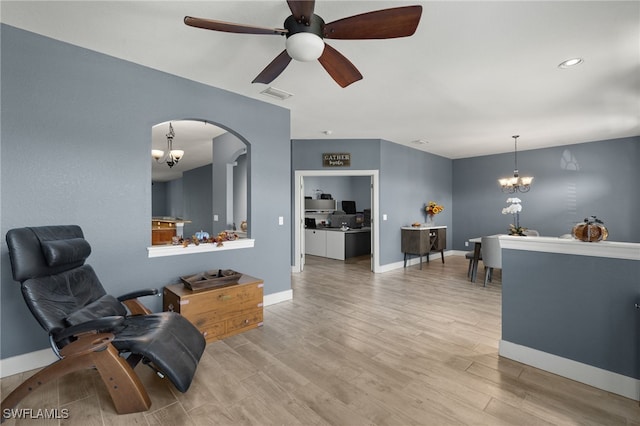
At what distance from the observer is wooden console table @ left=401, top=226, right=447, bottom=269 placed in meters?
6.10

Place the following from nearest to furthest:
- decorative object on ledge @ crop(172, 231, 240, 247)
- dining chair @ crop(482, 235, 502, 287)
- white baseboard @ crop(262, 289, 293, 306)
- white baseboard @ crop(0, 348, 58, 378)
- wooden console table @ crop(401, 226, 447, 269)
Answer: white baseboard @ crop(0, 348, 58, 378)
decorative object on ledge @ crop(172, 231, 240, 247)
white baseboard @ crop(262, 289, 293, 306)
dining chair @ crop(482, 235, 502, 287)
wooden console table @ crop(401, 226, 447, 269)

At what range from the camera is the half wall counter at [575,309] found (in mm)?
1930

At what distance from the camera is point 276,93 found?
3553 millimetres

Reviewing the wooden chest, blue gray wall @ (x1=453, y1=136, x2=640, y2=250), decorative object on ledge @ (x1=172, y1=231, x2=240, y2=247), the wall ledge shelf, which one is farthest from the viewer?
blue gray wall @ (x1=453, y1=136, x2=640, y2=250)

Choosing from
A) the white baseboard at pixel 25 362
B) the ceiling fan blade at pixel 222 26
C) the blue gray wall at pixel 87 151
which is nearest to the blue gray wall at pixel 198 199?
the blue gray wall at pixel 87 151

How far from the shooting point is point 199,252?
3.26 metres

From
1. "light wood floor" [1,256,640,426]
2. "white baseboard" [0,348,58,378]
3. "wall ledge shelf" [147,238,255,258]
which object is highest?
"wall ledge shelf" [147,238,255,258]

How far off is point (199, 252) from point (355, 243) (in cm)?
491

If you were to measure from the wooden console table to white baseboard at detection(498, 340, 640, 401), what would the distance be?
3.68 metres

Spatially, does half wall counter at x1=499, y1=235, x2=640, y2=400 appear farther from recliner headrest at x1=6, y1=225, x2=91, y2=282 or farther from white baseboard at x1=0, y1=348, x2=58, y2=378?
white baseboard at x1=0, y1=348, x2=58, y2=378

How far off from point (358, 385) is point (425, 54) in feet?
9.12

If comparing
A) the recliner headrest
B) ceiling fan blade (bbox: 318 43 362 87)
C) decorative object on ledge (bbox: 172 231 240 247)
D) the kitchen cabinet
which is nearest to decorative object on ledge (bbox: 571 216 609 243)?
ceiling fan blade (bbox: 318 43 362 87)

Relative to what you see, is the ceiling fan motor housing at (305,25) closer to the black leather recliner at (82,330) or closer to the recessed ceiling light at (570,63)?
the black leather recliner at (82,330)

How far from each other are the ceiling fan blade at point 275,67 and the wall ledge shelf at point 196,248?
1.84 meters
